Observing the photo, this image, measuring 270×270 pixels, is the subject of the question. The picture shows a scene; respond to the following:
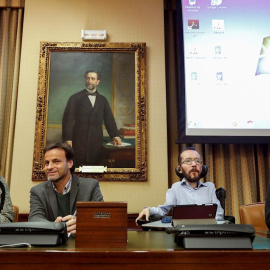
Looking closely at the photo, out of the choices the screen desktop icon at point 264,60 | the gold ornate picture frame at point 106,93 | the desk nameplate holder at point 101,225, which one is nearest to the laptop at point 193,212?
the desk nameplate holder at point 101,225

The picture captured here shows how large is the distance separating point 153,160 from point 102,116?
71 cm

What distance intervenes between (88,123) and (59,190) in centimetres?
114

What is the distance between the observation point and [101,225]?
1065 millimetres

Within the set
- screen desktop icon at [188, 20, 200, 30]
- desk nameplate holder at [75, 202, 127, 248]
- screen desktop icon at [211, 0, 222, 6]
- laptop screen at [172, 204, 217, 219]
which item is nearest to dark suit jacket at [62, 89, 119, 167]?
screen desktop icon at [188, 20, 200, 30]

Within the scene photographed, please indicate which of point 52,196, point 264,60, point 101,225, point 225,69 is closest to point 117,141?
point 52,196

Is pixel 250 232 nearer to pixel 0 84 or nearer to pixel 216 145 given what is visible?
pixel 216 145

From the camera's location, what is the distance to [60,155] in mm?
2330

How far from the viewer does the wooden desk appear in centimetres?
90

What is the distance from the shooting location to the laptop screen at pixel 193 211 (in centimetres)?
129

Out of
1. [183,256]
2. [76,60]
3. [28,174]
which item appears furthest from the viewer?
[76,60]

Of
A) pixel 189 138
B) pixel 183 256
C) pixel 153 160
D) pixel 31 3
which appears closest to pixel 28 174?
pixel 153 160

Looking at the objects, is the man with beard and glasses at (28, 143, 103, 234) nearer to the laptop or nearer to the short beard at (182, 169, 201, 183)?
the short beard at (182, 169, 201, 183)

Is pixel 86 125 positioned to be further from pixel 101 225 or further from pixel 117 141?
pixel 101 225

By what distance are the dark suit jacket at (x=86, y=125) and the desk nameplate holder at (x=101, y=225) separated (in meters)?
2.22
